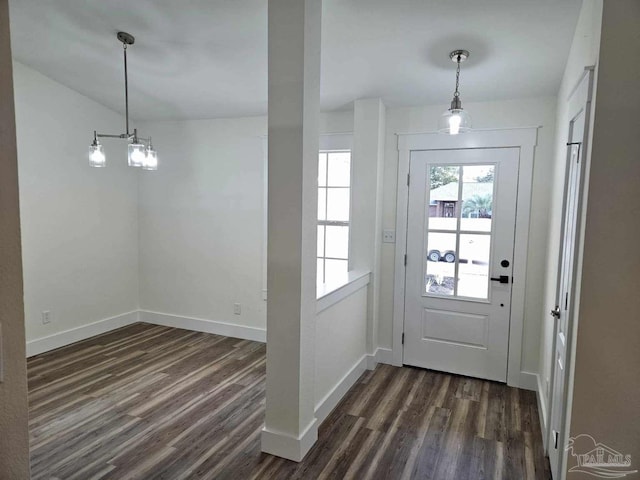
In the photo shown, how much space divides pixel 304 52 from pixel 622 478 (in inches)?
92.1

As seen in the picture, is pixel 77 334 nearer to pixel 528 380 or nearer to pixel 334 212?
pixel 334 212

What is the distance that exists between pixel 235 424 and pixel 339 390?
0.80m

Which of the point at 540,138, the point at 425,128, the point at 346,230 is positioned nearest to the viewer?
the point at 540,138

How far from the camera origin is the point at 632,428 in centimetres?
149

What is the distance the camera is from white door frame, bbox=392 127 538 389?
3195 millimetres

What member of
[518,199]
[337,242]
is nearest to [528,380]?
[518,199]

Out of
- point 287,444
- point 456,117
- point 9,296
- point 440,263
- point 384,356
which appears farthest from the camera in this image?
point 384,356

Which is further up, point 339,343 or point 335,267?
point 335,267

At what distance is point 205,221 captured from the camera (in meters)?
4.50

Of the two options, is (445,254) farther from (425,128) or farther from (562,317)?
(562,317)

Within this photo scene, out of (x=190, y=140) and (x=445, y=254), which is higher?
(x=190, y=140)

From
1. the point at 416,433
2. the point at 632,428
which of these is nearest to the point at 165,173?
the point at 416,433

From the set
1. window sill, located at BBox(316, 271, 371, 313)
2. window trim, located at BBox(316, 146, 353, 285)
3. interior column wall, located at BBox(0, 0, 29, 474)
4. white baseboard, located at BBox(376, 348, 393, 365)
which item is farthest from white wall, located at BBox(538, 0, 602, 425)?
interior column wall, located at BBox(0, 0, 29, 474)

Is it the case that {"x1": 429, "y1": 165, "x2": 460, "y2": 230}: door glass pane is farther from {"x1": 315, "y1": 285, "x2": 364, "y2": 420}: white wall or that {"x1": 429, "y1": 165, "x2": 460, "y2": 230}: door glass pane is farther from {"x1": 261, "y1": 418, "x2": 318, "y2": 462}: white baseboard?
{"x1": 261, "y1": 418, "x2": 318, "y2": 462}: white baseboard
